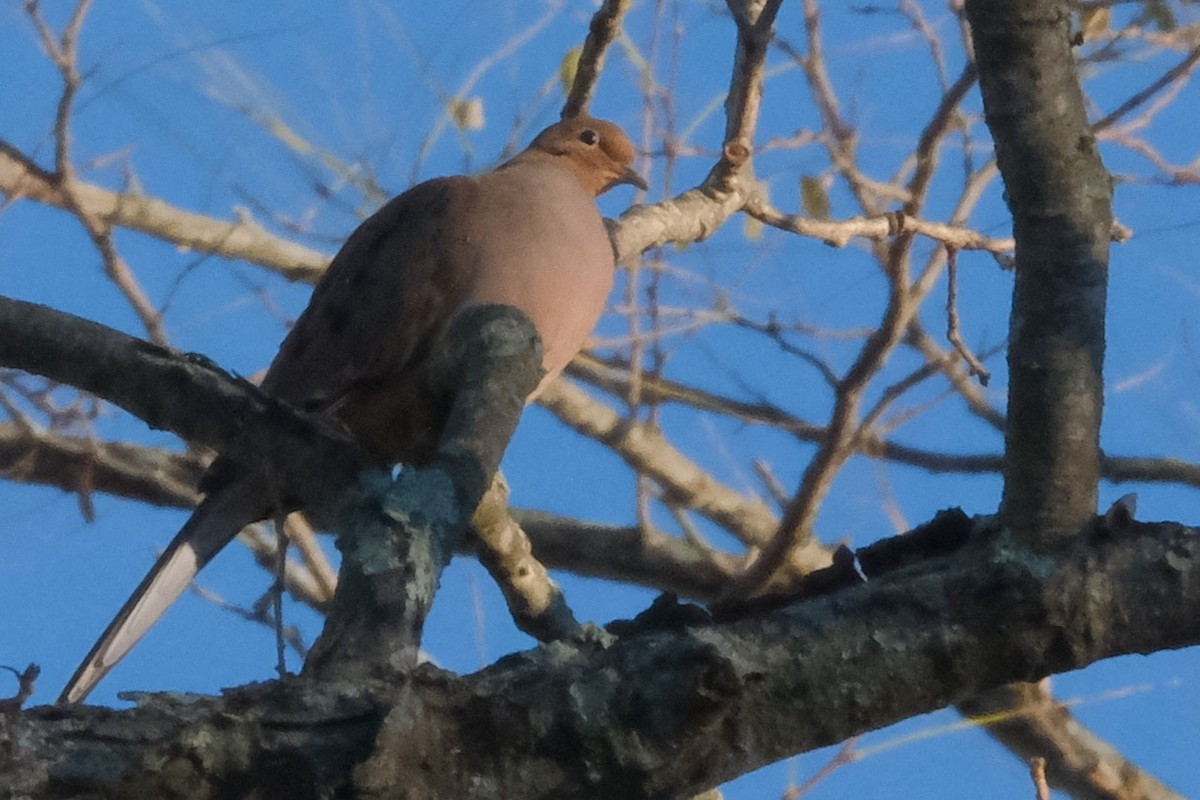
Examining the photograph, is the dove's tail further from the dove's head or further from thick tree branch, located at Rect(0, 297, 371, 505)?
the dove's head

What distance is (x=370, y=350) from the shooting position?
10.1 feet

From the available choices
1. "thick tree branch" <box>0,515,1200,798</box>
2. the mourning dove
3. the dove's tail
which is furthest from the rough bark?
the dove's tail

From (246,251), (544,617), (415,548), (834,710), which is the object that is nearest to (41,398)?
(246,251)

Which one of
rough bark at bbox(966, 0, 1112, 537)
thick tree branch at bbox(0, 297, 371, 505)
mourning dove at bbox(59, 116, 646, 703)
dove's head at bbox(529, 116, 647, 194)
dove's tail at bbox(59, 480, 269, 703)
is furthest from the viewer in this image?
dove's head at bbox(529, 116, 647, 194)

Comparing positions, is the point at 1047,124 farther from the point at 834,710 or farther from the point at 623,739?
the point at 623,739

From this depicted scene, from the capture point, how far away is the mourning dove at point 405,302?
2900mm

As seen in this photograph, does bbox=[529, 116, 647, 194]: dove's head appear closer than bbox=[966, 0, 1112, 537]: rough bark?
No

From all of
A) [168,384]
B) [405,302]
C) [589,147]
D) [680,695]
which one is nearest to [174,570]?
[405,302]

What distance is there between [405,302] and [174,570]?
2.25 feet

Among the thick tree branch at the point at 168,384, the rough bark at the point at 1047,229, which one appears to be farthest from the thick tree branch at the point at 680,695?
the thick tree branch at the point at 168,384

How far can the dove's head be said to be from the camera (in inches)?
162

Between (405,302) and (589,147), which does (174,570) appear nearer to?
(405,302)

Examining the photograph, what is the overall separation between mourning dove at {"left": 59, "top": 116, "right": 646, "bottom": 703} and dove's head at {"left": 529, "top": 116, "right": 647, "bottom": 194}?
64 cm

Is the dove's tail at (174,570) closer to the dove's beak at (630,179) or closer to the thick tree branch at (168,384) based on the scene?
the thick tree branch at (168,384)
